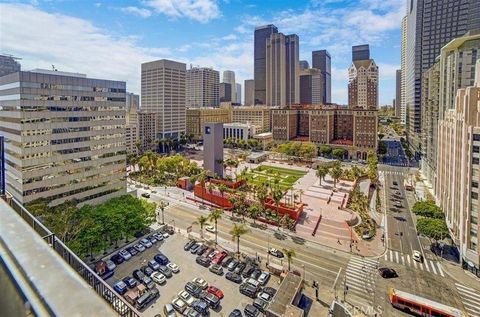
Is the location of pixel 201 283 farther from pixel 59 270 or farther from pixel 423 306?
pixel 59 270

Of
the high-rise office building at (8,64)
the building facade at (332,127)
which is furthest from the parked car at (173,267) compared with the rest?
the high-rise office building at (8,64)

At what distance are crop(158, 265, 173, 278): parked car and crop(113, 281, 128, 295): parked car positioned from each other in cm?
422

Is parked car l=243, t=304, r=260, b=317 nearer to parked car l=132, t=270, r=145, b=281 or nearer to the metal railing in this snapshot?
parked car l=132, t=270, r=145, b=281

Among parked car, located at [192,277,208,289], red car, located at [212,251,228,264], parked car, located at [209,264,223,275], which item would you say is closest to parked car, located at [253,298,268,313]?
parked car, located at [192,277,208,289]

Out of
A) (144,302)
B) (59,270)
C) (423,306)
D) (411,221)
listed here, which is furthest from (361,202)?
(59,270)

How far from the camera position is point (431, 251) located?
130ft

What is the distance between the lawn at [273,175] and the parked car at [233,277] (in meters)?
39.2

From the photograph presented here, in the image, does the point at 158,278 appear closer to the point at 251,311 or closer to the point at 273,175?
the point at 251,311

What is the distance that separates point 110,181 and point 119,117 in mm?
10186

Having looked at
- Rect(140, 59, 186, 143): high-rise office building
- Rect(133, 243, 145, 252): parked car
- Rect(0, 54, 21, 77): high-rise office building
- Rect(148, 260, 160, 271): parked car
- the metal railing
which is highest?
Rect(0, 54, 21, 77): high-rise office building

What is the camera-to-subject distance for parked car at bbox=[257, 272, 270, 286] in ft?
104

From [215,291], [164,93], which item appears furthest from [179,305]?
[164,93]

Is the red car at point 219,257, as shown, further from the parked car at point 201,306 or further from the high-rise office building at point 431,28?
the high-rise office building at point 431,28

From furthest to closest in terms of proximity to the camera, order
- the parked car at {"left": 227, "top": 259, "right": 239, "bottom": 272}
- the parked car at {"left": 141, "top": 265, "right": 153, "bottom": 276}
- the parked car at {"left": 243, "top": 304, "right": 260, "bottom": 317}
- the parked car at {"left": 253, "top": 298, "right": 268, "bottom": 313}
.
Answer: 1. the parked car at {"left": 227, "top": 259, "right": 239, "bottom": 272}
2. the parked car at {"left": 141, "top": 265, "right": 153, "bottom": 276}
3. the parked car at {"left": 253, "top": 298, "right": 268, "bottom": 313}
4. the parked car at {"left": 243, "top": 304, "right": 260, "bottom": 317}
